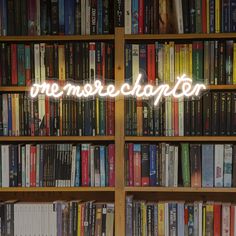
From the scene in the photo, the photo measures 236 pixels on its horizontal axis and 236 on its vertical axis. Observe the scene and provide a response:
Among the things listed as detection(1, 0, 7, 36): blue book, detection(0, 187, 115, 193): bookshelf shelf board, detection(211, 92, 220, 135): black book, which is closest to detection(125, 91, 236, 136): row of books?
detection(211, 92, 220, 135): black book

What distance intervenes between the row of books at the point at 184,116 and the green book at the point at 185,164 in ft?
0.25

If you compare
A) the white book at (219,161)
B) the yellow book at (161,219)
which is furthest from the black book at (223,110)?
the yellow book at (161,219)

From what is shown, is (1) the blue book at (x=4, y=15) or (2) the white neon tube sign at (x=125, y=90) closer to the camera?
(2) the white neon tube sign at (x=125, y=90)

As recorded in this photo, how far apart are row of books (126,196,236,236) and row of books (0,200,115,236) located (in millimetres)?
132

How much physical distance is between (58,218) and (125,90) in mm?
797

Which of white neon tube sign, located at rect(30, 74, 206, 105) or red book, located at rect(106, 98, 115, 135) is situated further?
red book, located at rect(106, 98, 115, 135)

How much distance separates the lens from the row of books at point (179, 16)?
238 centimetres

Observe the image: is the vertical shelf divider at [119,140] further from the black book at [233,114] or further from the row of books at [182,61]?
the black book at [233,114]

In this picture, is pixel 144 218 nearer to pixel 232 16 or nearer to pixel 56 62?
pixel 56 62

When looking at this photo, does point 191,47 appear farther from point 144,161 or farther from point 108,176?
point 108,176

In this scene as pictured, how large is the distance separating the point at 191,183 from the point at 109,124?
1.79 feet

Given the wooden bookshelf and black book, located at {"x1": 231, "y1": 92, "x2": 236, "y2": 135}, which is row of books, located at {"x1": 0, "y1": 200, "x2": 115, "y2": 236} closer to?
black book, located at {"x1": 231, "y1": 92, "x2": 236, "y2": 135}

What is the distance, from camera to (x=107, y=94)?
7.81 feet

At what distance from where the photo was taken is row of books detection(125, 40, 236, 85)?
2.38 m
